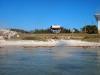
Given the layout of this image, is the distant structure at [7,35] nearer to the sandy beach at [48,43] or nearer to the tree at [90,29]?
the sandy beach at [48,43]

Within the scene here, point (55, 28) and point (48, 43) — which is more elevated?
point (55, 28)

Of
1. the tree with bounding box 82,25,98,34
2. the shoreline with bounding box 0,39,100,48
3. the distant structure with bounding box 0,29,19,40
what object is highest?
the tree with bounding box 82,25,98,34

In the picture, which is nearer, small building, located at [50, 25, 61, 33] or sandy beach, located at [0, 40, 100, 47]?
sandy beach, located at [0, 40, 100, 47]

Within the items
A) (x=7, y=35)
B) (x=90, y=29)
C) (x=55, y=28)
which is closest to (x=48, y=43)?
(x=7, y=35)

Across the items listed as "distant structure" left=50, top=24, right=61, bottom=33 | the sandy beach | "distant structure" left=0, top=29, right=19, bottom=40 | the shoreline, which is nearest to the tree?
"distant structure" left=50, top=24, right=61, bottom=33

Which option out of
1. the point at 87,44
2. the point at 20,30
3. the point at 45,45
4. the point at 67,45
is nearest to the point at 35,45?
the point at 45,45

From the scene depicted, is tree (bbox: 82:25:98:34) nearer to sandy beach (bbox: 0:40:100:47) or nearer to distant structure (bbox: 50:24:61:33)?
distant structure (bbox: 50:24:61:33)

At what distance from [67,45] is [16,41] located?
788cm

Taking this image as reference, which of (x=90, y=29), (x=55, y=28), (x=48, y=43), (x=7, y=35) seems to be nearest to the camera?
(x=48, y=43)

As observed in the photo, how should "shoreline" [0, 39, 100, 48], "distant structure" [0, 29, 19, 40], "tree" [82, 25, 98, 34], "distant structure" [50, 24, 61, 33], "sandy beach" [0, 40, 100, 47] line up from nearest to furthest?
"shoreline" [0, 39, 100, 48], "sandy beach" [0, 40, 100, 47], "distant structure" [0, 29, 19, 40], "tree" [82, 25, 98, 34], "distant structure" [50, 24, 61, 33]

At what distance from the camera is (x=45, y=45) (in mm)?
48500

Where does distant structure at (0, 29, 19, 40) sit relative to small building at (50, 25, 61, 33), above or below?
below

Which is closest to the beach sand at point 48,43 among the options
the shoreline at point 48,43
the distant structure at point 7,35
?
the shoreline at point 48,43

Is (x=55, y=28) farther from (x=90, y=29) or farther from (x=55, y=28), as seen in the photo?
(x=90, y=29)
